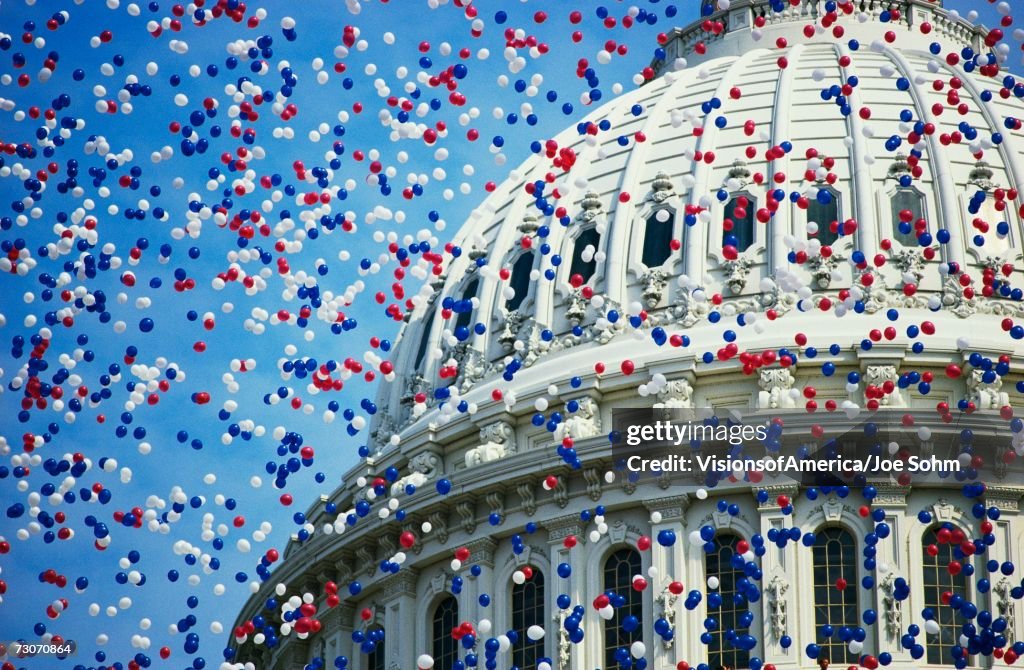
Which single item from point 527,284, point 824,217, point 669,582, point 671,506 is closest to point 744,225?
point 824,217

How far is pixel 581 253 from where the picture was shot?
235ft

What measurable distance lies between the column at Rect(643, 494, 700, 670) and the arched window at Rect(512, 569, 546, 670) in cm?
→ 332

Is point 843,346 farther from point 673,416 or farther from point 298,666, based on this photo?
point 298,666

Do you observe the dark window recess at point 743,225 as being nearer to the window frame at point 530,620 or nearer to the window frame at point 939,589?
the window frame at point 939,589

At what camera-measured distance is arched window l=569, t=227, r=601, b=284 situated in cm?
7156

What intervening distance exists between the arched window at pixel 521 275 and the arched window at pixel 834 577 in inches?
543

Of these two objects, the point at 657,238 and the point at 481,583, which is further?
the point at 657,238

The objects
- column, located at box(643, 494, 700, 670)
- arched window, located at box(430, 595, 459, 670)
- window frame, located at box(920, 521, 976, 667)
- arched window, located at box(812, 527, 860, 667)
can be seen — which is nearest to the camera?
window frame, located at box(920, 521, 976, 667)

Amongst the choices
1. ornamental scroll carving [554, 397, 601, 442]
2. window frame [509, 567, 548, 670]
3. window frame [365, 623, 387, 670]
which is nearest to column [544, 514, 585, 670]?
window frame [509, 567, 548, 670]

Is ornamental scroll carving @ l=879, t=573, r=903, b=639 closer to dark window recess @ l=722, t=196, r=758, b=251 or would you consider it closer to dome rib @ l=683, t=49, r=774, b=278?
dome rib @ l=683, t=49, r=774, b=278

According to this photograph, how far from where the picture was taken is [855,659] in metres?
58.3

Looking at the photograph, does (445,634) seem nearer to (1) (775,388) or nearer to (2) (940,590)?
(1) (775,388)

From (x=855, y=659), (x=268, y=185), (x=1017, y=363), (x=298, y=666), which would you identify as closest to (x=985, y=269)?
(x=1017, y=363)

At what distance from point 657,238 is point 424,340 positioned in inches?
352
